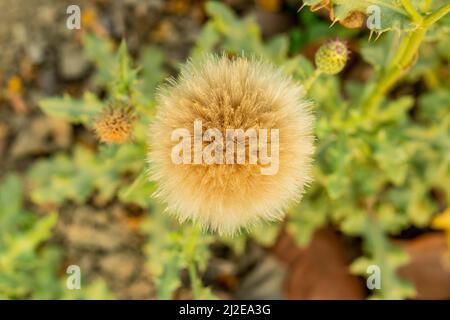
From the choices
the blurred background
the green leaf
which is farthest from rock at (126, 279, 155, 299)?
the green leaf

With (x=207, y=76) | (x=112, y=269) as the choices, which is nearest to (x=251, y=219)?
(x=207, y=76)

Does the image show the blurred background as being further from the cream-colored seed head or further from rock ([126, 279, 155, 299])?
the cream-colored seed head

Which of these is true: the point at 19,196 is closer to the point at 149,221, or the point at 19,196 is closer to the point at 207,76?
the point at 149,221

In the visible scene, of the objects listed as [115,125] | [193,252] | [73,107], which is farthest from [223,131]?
[73,107]

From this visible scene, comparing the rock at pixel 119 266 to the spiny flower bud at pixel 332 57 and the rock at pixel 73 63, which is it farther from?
the spiny flower bud at pixel 332 57

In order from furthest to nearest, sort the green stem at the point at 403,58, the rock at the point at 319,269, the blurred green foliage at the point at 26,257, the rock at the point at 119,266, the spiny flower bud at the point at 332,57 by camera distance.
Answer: the rock at the point at 119,266 < the rock at the point at 319,269 < the blurred green foliage at the point at 26,257 < the spiny flower bud at the point at 332,57 < the green stem at the point at 403,58

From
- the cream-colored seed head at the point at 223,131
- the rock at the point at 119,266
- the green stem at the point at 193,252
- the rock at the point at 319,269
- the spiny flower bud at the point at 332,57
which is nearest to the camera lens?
the cream-colored seed head at the point at 223,131

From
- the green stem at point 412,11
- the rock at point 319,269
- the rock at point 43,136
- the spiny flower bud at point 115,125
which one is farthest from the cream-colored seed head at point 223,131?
the rock at point 43,136
